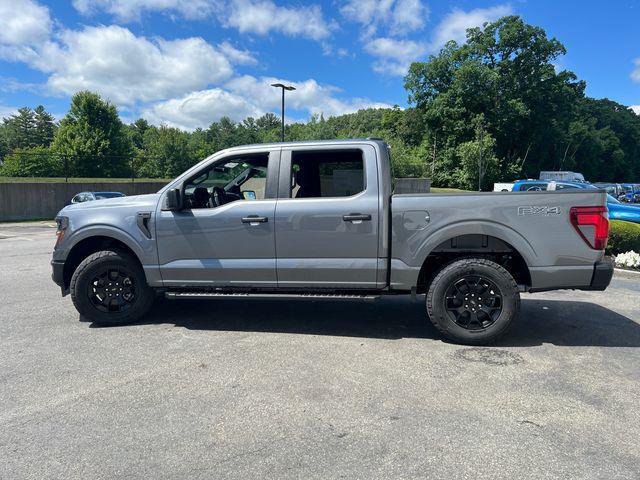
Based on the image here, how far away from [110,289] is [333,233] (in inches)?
107

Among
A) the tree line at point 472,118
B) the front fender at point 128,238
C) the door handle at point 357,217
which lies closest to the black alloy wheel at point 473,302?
the door handle at point 357,217

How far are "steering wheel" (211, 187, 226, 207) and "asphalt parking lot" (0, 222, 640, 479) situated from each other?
1.45m

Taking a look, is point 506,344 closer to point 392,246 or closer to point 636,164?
point 392,246

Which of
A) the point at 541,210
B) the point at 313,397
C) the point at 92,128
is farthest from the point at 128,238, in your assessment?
the point at 92,128

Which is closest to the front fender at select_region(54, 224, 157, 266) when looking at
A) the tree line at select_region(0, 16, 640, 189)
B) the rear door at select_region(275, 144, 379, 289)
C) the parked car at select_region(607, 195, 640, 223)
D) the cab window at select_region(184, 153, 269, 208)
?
the cab window at select_region(184, 153, 269, 208)

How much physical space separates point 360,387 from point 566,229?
255 centimetres

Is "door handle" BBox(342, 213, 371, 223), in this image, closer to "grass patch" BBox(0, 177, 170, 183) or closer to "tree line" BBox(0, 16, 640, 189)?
"grass patch" BBox(0, 177, 170, 183)

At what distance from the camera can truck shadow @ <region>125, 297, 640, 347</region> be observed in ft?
15.9

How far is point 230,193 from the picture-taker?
5.23m

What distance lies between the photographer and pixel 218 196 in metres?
5.07

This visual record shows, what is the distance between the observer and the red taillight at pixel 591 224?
13.8 feet

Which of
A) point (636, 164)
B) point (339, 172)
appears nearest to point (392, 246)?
point (339, 172)

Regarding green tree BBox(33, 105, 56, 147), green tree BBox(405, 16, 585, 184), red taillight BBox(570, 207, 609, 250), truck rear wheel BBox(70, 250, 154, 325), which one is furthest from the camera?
green tree BBox(33, 105, 56, 147)

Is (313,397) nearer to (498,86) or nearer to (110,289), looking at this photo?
(110,289)
